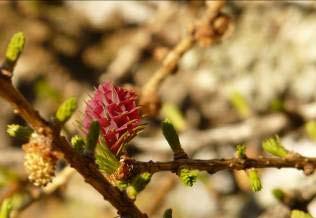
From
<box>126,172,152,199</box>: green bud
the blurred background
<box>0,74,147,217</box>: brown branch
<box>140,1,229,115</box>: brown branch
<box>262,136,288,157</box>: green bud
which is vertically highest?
the blurred background

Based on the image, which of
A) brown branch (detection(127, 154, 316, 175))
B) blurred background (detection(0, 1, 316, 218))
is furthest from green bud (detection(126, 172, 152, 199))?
blurred background (detection(0, 1, 316, 218))

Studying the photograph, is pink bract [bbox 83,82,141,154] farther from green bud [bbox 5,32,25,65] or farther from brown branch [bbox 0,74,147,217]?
green bud [bbox 5,32,25,65]

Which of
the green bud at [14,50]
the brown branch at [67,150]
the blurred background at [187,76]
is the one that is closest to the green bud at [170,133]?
the brown branch at [67,150]

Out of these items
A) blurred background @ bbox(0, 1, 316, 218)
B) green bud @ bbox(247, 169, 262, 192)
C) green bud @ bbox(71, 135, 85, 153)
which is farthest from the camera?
blurred background @ bbox(0, 1, 316, 218)

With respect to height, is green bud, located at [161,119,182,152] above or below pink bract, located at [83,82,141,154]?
below

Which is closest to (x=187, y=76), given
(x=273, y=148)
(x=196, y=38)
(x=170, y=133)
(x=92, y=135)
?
(x=196, y=38)

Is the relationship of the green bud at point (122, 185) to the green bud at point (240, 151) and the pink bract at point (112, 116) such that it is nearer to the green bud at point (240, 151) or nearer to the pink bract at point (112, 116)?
the pink bract at point (112, 116)

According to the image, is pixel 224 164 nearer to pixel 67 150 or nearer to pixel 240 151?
pixel 240 151

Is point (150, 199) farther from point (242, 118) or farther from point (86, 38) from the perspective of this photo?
point (86, 38)
